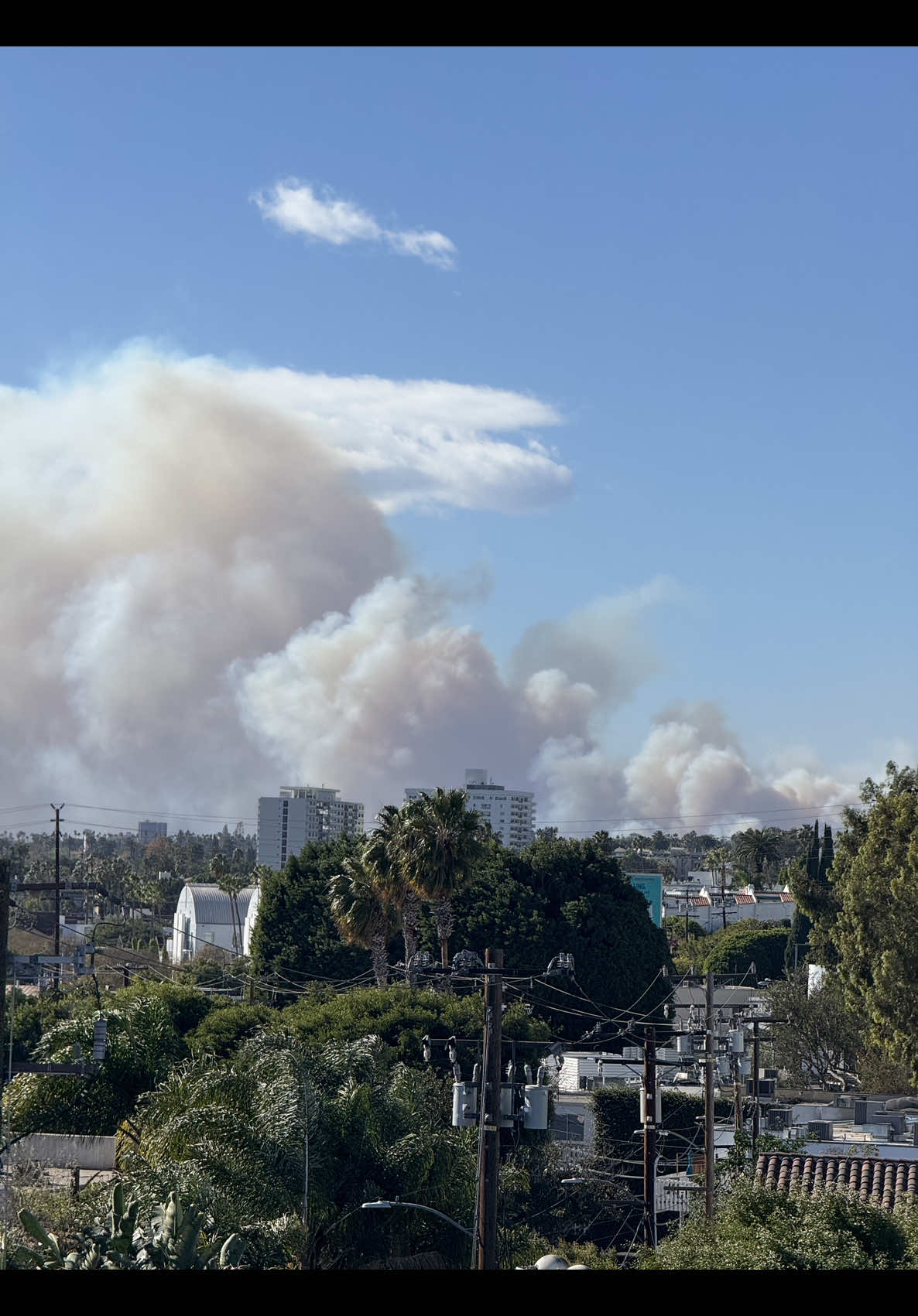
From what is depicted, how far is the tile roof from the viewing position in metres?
28.4

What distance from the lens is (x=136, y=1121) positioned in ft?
108

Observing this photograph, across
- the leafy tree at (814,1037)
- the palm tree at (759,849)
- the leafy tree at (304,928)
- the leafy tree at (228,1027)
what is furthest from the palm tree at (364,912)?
the palm tree at (759,849)

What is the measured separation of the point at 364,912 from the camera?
56844mm

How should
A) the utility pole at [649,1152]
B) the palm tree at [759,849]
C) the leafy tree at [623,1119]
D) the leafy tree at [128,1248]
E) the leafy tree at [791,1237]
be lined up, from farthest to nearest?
the palm tree at [759,849] < the leafy tree at [623,1119] < the utility pole at [649,1152] < the leafy tree at [791,1237] < the leafy tree at [128,1248]

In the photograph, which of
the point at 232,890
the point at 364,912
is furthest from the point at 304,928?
the point at 232,890

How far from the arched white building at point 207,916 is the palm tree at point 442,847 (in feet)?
241

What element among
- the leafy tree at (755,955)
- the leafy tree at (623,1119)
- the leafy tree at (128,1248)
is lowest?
the leafy tree at (623,1119)

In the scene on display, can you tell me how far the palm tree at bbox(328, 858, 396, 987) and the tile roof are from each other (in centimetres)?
2762

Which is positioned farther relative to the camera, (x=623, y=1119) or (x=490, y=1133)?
(x=623, y=1119)

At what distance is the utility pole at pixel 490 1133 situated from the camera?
18.3 meters

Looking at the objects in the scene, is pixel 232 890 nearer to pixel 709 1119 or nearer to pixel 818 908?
pixel 818 908

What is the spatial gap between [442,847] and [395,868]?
2243 millimetres

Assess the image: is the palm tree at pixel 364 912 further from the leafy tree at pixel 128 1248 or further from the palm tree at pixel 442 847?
the leafy tree at pixel 128 1248
